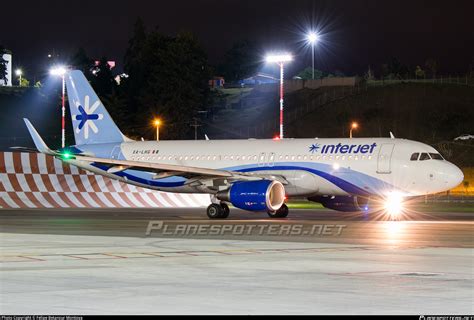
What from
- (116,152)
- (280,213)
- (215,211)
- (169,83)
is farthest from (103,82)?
(280,213)

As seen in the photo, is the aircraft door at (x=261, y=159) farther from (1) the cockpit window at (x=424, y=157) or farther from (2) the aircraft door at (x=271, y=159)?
(1) the cockpit window at (x=424, y=157)

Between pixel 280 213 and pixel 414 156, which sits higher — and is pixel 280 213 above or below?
below

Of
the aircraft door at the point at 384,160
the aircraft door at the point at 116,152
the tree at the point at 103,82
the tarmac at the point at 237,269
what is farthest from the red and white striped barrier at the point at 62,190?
the tree at the point at 103,82

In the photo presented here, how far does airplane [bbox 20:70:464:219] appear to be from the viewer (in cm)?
3619

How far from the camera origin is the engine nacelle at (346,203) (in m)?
38.9

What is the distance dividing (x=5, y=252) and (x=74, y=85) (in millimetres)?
26559

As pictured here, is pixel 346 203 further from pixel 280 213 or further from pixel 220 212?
pixel 220 212

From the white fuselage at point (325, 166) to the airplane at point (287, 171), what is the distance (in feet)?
0.12

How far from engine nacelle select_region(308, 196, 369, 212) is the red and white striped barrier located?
29.4ft

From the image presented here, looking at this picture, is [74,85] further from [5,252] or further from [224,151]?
[5,252]

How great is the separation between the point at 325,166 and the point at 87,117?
13.8 m

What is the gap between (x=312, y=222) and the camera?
33469mm

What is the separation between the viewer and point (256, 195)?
3538 centimetres

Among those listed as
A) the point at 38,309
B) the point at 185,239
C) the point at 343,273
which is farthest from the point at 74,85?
the point at 38,309
